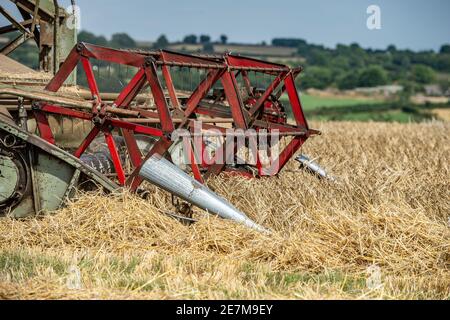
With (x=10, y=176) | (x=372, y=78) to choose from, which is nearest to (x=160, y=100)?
(x=10, y=176)

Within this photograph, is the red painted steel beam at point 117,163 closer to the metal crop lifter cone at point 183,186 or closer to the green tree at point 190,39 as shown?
the metal crop lifter cone at point 183,186

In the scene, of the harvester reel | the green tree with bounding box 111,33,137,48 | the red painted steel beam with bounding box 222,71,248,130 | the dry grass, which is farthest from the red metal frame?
the green tree with bounding box 111,33,137,48

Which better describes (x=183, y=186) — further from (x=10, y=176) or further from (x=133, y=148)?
(x=10, y=176)

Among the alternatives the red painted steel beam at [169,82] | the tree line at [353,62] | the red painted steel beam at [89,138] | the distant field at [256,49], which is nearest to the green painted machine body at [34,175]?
the red painted steel beam at [89,138]

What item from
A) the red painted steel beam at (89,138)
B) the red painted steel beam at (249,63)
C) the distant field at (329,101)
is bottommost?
the red painted steel beam at (89,138)

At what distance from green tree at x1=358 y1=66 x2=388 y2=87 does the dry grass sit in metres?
45.7

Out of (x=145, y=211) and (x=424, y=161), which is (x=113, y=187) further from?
(x=424, y=161)

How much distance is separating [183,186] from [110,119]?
1073 millimetres

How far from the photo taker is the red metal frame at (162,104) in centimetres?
692

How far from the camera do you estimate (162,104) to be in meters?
6.85

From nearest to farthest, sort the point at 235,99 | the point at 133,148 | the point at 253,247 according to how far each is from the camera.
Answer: the point at 253,247, the point at 133,148, the point at 235,99

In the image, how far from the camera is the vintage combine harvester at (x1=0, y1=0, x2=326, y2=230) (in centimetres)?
666

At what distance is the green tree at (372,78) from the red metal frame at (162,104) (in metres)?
44.7

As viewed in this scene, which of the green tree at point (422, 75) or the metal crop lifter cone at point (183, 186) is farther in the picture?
the green tree at point (422, 75)
